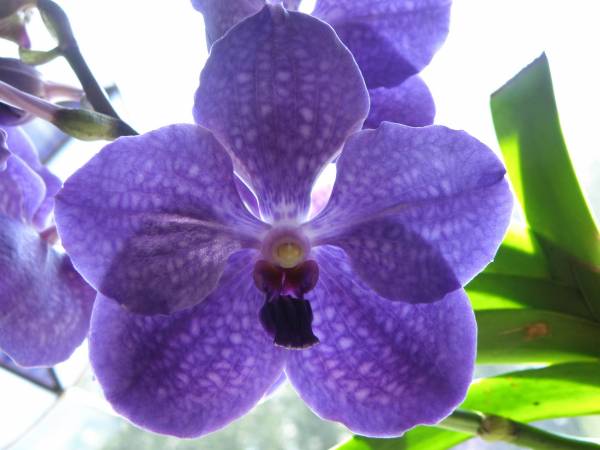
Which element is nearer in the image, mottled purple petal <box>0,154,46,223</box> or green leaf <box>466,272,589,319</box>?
mottled purple petal <box>0,154,46,223</box>

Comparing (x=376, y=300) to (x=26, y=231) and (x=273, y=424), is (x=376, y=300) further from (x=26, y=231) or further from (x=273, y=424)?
(x=273, y=424)

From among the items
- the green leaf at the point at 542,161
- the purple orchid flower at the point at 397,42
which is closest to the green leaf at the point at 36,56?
the purple orchid flower at the point at 397,42

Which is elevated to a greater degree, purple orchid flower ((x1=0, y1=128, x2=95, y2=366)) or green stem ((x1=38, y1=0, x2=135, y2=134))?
green stem ((x1=38, y1=0, x2=135, y2=134))

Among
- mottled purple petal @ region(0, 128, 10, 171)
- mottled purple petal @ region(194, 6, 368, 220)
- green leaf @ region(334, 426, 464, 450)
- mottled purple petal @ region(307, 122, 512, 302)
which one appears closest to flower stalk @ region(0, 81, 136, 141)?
mottled purple petal @ region(0, 128, 10, 171)

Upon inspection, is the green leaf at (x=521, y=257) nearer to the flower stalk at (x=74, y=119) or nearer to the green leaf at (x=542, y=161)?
the green leaf at (x=542, y=161)

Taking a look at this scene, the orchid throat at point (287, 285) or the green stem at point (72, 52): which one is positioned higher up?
the green stem at point (72, 52)

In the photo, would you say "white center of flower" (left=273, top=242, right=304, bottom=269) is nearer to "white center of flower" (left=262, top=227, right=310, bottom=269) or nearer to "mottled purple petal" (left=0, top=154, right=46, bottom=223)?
"white center of flower" (left=262, top=227, right=310, bottom=269)
